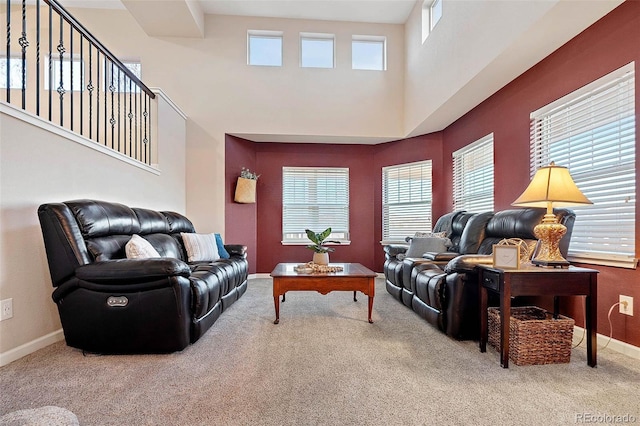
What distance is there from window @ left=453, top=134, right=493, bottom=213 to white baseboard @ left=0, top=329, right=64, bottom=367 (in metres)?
4.55

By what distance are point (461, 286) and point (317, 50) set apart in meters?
4.63

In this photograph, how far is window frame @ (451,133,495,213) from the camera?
157 inches

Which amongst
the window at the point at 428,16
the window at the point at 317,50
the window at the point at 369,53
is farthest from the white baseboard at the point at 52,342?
the window at the point at 317,50

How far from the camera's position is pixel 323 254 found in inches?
129

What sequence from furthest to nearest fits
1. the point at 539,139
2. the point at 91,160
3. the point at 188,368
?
the point at 539,139 < the point at 91,160 < the point at 188,368

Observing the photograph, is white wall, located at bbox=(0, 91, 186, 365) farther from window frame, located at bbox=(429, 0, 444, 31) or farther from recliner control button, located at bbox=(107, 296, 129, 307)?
window frame, located at bbox=(429, 0, 444, 31)

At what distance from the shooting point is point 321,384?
175 centimetres

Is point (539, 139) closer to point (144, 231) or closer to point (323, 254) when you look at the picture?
point (323, 254)

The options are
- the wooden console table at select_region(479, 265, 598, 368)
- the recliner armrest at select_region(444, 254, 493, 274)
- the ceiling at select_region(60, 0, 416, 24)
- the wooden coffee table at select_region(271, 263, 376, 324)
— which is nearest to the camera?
the wooden console table at select_region(479, 265, 598, 368)

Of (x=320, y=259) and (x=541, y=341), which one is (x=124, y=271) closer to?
(x=320, y=259)

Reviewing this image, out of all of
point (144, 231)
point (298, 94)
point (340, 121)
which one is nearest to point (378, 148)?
point (340, 121)

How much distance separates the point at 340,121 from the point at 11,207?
4.23 metres

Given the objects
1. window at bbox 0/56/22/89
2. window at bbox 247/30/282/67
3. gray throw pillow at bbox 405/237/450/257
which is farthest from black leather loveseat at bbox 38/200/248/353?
window at bbox 0/56/22/89

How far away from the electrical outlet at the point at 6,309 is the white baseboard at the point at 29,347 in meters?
0.23
